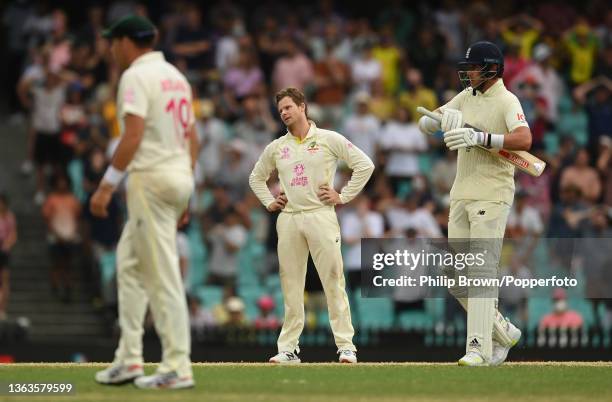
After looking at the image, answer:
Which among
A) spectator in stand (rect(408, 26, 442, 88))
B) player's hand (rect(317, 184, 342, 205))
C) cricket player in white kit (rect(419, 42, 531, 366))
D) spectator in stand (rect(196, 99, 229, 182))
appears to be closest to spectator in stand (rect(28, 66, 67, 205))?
spectator in stand (rect(196, 99, 229, 182))

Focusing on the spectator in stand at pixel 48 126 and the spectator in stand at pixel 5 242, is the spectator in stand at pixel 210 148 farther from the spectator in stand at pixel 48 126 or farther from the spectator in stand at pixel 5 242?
the spectator in stand at pixel 5 242

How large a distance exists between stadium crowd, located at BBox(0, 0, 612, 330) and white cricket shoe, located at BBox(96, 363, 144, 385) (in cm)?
857

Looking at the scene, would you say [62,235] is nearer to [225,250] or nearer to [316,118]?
[225,250]

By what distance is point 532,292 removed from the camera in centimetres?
1869

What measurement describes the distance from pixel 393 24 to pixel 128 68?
48.6ft

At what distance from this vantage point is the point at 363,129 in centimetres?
Result: 2142

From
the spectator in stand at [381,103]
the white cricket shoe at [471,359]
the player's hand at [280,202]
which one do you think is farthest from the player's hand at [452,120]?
the spectator in stand at [381,103]

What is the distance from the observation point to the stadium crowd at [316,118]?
65.5ft

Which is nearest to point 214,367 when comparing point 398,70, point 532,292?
point 532,292

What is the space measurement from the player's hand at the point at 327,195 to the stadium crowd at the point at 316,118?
19.2ft

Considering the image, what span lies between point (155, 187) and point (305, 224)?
3097 millimetres

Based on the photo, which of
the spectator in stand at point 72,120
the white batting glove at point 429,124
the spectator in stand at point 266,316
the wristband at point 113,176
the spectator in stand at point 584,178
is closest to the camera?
the wristband at point 113,176

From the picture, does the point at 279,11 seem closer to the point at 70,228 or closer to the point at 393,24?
the point at 393,24

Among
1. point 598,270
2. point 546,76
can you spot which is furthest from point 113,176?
point 546,76
